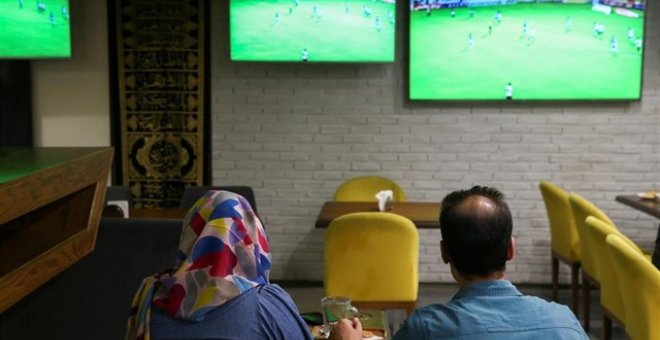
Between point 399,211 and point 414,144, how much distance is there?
1.06 m

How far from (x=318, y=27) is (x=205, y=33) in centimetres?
90

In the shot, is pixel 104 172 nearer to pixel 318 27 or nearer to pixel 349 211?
pixel 349 211

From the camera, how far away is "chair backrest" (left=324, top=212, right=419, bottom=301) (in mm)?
3902

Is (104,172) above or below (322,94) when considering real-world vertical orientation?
below

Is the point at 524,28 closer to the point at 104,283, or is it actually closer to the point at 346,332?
the point at 104,283

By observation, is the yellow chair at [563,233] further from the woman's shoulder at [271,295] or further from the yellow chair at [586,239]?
the woman's shoulder at [271,295]

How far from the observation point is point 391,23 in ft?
17.7

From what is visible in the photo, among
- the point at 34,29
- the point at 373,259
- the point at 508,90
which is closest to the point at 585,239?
the point at 373,259

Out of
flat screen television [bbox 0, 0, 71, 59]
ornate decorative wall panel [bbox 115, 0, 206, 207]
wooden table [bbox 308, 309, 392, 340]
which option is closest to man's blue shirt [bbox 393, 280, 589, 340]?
wooden table [bbox 308, 309, 392, 340]

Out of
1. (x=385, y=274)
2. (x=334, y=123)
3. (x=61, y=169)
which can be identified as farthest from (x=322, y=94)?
(x=61, y=169)

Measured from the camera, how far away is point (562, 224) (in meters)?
4.84

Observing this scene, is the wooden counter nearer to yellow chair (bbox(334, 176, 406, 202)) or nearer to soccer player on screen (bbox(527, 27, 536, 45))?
yellow chair (bbox(334, 176, 406, 202))

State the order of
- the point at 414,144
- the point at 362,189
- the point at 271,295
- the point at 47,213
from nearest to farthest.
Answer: the point at 271,295, the point at 47,213, the point at 362,189, the point at 414,144

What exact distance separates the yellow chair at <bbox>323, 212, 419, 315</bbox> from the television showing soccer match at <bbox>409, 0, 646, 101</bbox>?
195 centimetres
